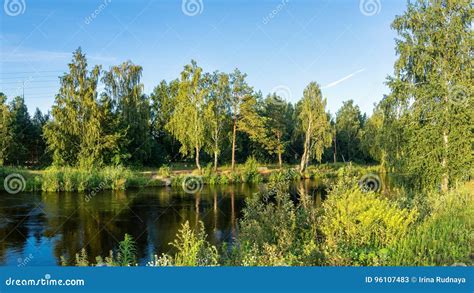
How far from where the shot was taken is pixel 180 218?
15.9m

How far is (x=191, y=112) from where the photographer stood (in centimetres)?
3138

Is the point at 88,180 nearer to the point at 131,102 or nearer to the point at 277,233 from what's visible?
the point at 131,102

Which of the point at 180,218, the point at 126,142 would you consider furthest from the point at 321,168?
the point at 180,218

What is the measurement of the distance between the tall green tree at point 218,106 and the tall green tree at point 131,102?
21.2 ft

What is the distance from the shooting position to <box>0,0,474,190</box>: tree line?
610 inches

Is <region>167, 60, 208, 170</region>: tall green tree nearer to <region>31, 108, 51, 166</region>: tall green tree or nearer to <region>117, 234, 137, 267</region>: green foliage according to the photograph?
<region>31, 108, 51, 166</region>: tall green tree

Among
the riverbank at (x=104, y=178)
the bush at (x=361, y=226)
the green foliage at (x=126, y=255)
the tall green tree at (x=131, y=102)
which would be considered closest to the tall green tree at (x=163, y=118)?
the tall green tree at (x=131, y=102)

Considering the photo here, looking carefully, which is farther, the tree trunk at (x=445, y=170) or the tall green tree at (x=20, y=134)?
the tall green tree at (x=20, y=134)

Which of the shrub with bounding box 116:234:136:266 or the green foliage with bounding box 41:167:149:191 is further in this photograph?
the green foliage with bounding box 41:167:149:191

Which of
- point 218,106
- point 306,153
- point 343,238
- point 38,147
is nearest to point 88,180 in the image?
point 218,106

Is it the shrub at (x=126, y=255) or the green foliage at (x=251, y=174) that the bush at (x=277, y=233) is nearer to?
the shrub at (x=126, y=255)

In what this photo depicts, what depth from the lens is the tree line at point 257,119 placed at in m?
15.5

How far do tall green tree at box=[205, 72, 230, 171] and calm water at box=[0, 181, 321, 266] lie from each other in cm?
1031

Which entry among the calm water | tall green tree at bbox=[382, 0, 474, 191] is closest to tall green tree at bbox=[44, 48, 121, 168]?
the calm water
